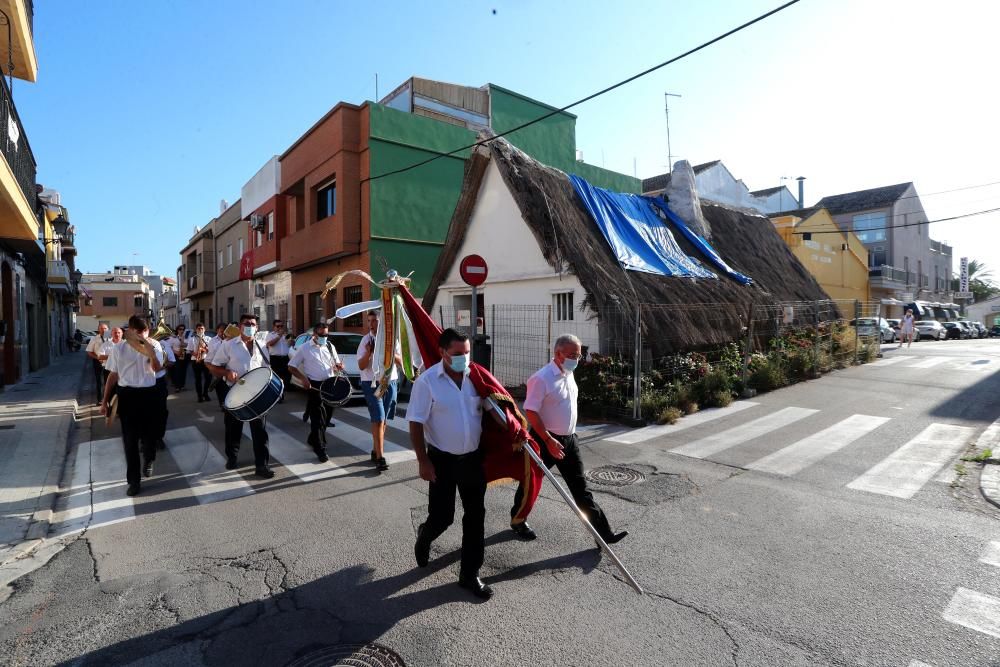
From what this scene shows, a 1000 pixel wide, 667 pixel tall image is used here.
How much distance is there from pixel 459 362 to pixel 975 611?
354 cm

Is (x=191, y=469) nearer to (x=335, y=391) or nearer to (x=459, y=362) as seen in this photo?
(x=335, y=391)

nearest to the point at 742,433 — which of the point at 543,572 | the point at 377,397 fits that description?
the point at 377,397

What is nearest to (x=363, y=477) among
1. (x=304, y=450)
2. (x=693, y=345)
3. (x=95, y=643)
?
(x=304, y=450)

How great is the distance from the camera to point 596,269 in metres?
11.9

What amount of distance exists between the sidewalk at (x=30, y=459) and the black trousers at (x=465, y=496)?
11.4 feet

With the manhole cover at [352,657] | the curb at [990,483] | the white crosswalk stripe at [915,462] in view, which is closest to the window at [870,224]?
the white crosswalk stripe at [915,462]

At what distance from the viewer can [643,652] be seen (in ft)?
9.96

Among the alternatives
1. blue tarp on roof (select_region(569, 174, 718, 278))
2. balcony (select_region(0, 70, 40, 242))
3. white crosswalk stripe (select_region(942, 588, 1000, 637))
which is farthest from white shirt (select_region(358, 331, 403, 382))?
blue tarp on roof (select_region(569, 174, 718, 278))

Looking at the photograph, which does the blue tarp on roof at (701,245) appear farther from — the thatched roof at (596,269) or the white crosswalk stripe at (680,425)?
the white crosswalk stripe at (680,425)

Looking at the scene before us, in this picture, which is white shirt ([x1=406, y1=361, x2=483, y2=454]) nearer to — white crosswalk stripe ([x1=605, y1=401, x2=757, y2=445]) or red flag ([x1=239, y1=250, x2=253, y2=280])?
white crosswalk stripe ([x1=605, y1=401, x2=757, y2=445])

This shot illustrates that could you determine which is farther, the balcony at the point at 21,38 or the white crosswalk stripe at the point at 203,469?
the balcony at the point at 21,38

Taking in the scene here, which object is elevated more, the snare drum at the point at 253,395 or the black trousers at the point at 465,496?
the snare drum at the point at 253,395

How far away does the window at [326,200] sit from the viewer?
1978 cm

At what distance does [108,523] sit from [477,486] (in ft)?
12.2
